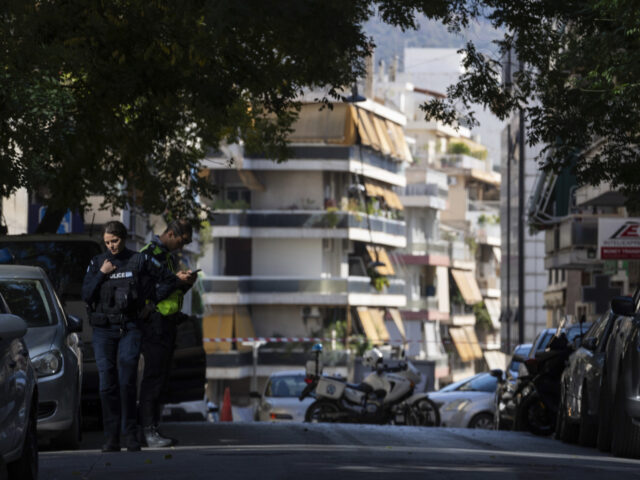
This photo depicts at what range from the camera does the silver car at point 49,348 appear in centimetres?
1460

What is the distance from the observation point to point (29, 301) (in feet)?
50.5

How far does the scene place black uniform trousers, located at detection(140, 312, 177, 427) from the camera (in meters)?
15.0

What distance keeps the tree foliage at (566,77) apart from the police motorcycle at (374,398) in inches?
345

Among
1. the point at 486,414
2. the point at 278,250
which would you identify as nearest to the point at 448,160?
the point at 278,250

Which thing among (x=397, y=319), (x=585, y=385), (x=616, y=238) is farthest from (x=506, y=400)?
(x=397, y=319)

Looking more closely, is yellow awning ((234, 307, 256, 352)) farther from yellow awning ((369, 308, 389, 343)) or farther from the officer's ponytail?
the officer's ponytail

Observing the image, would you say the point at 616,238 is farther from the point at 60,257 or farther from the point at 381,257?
the point at 381,257

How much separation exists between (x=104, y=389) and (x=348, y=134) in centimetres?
7011

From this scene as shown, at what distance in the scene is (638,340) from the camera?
47.2ft

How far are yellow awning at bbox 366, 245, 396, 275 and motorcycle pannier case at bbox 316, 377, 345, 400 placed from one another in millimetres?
57251

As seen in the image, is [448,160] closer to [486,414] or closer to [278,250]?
[278,250]

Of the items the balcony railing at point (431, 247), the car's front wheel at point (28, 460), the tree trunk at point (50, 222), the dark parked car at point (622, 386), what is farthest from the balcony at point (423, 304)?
the car's front wheel at point (28, 460)

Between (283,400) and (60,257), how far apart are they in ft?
66.6

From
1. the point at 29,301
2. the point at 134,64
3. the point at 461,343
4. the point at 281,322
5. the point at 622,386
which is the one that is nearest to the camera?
the point at 622,386
